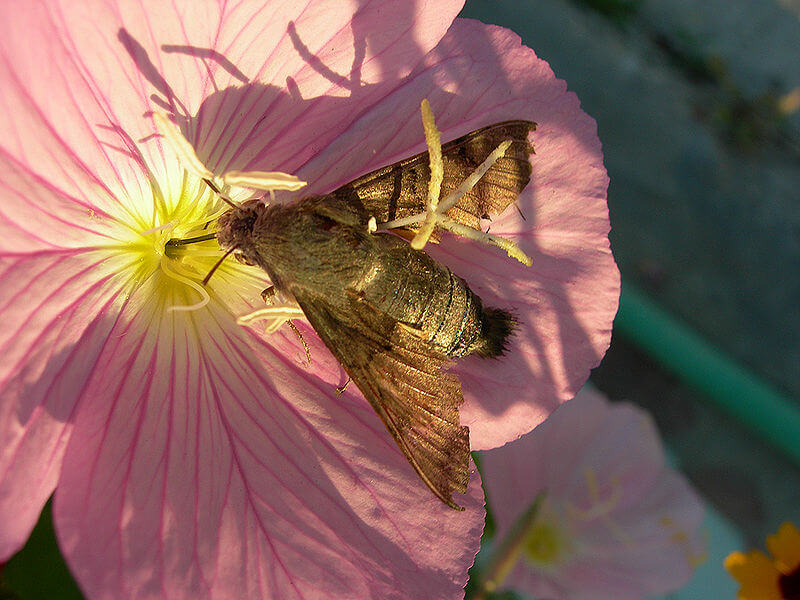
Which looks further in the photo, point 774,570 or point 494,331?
point 774,570

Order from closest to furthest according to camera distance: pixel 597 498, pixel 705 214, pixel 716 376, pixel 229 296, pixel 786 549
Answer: pixel 229 296, pixel 786 549, pixel 597 498, pixel 716 376, pixel 705 214

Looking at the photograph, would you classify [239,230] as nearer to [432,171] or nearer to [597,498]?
[432,171]

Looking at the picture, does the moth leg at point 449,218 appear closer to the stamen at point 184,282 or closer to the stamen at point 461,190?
the stamen at point 461,190

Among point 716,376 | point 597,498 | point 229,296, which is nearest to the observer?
point 229,296

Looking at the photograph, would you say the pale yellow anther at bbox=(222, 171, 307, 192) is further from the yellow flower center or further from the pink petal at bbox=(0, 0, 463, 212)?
the yellow flower center

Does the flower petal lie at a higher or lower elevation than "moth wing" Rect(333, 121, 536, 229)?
lower

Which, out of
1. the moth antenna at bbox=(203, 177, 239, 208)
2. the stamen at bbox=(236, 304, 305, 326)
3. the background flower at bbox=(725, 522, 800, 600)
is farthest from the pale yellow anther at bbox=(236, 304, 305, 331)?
the background flower at bbox=(725, 522, 800, 600)

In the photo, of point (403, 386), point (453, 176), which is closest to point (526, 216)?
point (453, 176)
